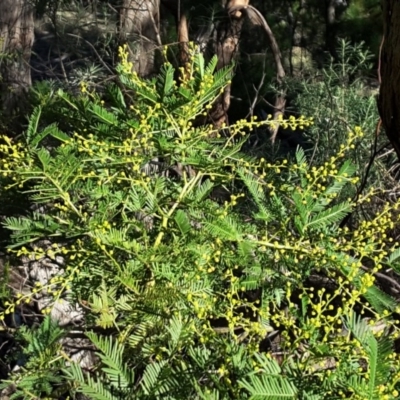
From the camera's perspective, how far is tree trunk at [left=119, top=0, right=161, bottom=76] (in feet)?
13.1

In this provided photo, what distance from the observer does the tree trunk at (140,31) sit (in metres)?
4.00

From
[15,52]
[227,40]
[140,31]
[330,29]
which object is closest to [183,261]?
[227,40]

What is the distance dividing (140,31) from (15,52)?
87 cm

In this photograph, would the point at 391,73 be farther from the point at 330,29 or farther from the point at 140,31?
the point at 330,29

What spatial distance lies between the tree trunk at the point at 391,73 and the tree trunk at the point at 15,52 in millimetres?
2451

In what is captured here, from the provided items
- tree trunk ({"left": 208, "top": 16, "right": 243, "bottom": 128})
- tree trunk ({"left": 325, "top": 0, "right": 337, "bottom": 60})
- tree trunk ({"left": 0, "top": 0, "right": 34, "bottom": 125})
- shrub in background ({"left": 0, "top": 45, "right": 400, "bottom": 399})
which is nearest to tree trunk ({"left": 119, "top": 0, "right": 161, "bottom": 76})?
tree trunk ({"left": 208, "top": 16, "right": 243, "bottom": 128})

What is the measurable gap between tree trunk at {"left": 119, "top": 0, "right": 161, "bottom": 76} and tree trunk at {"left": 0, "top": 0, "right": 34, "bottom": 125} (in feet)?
2.23

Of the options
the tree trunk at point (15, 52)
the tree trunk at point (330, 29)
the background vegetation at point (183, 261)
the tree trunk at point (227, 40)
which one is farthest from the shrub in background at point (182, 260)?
the tree trunk at point (330, 29)

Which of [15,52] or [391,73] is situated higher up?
[391,73]

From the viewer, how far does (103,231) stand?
6.19 ft

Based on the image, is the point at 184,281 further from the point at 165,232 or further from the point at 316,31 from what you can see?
the point at 316,31

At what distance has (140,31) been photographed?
4070 millimetres

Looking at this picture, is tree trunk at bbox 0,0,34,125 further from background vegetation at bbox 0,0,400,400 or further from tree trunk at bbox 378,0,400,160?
tree trunk at bbox 378,0,400,160

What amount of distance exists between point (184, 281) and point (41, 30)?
16.2 ft
